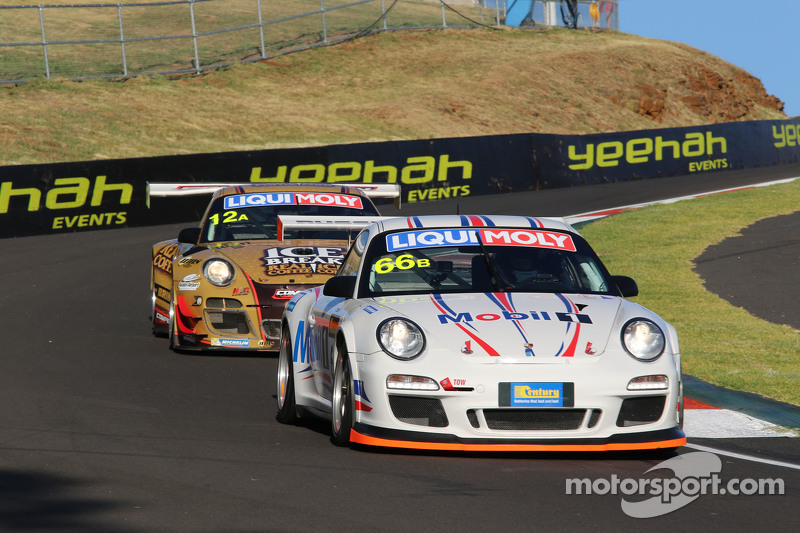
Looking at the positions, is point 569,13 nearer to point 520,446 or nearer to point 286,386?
point 286,386

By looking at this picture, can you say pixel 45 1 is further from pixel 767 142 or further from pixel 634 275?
pixel 634 275

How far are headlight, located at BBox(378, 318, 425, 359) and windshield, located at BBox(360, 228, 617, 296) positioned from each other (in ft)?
2.13

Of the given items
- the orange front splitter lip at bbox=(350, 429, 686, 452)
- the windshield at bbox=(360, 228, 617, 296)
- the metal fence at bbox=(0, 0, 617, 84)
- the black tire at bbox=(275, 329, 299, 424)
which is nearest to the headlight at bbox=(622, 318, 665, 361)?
the orange front splitter lip at bbox=(350, 429, 686, 452)

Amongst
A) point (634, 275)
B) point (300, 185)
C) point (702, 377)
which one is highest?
point (300, 185)

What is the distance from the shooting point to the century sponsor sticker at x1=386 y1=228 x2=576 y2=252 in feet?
23.9

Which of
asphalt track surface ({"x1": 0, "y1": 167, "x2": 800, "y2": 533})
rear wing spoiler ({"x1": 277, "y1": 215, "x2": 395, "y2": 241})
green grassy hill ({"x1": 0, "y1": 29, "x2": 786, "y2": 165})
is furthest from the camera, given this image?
green grassy hill ({"x1": 0, "y1": 29, "x2": 786, "y2": 165})

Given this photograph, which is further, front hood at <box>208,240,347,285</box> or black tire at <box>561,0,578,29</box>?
black tire at <box>561,0,578,29</box>

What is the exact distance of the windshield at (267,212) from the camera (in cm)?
1136

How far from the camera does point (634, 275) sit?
15305 millimetres

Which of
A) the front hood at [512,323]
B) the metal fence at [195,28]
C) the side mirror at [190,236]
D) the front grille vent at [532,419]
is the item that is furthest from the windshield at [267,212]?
the metal fence at [195,28]

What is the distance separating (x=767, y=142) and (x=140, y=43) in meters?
20.9

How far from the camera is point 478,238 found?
24.0ft

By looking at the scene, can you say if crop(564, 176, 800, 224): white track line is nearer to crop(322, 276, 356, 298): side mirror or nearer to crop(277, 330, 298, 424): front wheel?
crop(277, 330, 298, 424): front wheel

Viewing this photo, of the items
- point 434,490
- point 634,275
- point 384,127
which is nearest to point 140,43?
point 384,127
